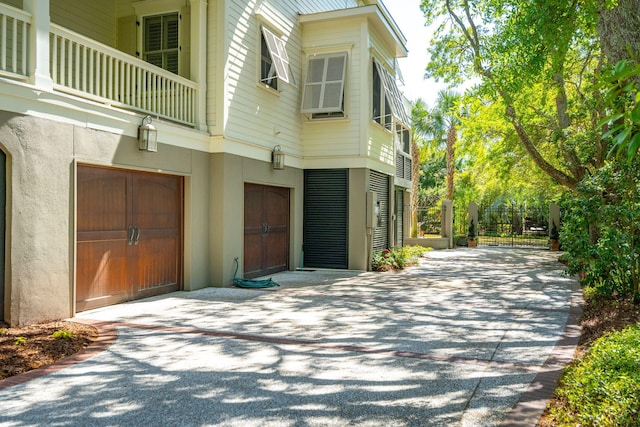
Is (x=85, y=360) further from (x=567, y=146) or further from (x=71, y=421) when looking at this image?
(x=567, y=146)

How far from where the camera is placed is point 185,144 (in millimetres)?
9273

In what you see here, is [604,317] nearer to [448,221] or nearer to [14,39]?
[14,39]

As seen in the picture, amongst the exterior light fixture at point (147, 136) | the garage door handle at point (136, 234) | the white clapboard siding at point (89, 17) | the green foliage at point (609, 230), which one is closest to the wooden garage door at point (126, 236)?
the garage door handle at point (136, 234)

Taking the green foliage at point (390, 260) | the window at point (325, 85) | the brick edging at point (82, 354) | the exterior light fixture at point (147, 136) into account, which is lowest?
the brick edging at point (82, 354)

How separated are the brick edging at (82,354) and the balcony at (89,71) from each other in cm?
323

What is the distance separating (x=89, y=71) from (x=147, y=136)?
128cm

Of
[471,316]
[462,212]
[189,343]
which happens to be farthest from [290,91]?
[462,212]

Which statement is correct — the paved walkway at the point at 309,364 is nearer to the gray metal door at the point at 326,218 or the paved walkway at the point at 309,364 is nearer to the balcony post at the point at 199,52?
the balcony post at the point at 199,52

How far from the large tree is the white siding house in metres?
1.88

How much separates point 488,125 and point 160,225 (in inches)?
554

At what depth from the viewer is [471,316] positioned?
7574 mm

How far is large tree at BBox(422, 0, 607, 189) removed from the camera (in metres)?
8.36

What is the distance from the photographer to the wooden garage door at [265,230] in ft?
36.7

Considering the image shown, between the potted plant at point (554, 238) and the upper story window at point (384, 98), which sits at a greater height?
the upper story window at point (384, 98)
